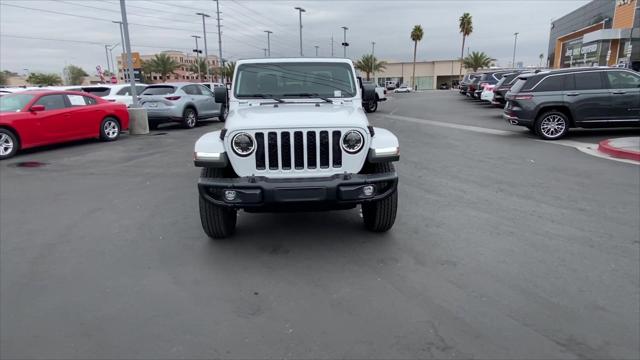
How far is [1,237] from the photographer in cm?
494

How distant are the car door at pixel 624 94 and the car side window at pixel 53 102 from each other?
46.3ft

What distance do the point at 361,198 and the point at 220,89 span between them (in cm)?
263

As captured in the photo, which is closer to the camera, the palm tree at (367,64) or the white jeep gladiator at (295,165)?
the white jeep gladiator at (295,165)

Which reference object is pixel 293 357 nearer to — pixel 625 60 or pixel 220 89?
pixel 220 89

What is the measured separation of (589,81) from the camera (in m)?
11.2

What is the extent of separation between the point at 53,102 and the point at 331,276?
10094mm

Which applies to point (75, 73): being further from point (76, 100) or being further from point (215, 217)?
point (215, 217)

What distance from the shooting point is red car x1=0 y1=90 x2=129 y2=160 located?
9891mm

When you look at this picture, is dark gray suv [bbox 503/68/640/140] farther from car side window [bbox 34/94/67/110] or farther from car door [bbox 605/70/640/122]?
car side window [bbox 34/94/67/110]

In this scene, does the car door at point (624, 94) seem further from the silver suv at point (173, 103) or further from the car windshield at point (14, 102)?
the car windshield at point (14, 102)

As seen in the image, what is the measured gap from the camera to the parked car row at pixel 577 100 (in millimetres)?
11086

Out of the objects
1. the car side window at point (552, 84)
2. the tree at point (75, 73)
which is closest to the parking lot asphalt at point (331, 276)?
the car side window at point (552, 84)

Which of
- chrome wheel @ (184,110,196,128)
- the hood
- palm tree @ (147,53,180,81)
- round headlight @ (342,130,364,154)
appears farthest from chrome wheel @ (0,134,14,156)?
palm tree @ (147,53,180,81)

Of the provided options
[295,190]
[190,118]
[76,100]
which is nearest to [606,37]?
[190,118]
